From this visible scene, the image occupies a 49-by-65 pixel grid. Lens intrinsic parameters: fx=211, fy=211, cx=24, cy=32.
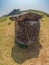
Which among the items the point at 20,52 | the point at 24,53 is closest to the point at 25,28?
the point at 20,52

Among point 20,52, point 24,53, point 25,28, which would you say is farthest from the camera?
point 25,28

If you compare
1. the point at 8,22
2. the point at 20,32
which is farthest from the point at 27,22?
the point at 8,22

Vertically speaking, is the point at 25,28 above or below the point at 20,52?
above

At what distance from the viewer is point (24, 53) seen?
107ft

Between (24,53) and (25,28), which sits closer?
(24,53)

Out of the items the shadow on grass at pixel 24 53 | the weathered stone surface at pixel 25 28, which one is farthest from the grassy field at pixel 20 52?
the weathered stone surface at pixel 25 28

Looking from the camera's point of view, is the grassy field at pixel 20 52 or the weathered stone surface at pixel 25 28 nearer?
the grassy field at pixel 20 52

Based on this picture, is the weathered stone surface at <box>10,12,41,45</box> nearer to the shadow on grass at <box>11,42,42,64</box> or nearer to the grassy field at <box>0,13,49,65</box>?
the shadow on grass at <box>11,42,42,64</box>

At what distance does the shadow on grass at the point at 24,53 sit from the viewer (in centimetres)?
3136

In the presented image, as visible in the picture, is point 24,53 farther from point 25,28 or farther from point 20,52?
point 25,28

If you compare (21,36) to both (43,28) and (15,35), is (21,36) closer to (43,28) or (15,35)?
(15,35)

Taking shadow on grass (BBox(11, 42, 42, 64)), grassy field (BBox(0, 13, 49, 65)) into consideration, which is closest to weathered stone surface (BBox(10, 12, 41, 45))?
shadow on grass (BBox(11, 42, 42, 64))

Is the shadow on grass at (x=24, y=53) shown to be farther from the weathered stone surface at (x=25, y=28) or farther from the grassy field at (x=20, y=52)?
the weathered stone surface at (x=25, y=28)

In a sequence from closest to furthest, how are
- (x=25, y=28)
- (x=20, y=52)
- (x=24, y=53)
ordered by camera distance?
(x=24, y=53), (x=20, y=52), (x=25, y=28)
